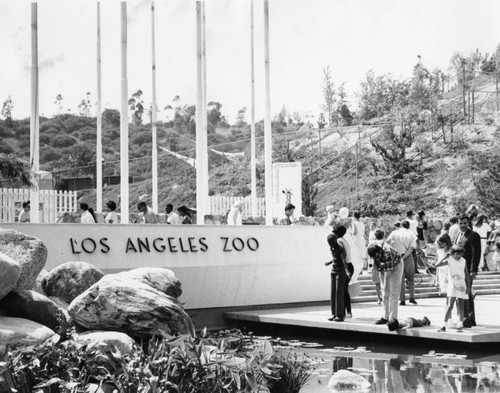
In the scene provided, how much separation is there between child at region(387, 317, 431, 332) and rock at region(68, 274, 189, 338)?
3917mm

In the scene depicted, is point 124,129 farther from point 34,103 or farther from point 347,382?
point 347,382

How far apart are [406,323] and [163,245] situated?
19.1ft

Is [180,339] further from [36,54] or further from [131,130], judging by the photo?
[131,130]

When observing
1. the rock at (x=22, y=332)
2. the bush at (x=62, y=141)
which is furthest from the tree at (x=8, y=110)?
the rock at (x=22, y=332)

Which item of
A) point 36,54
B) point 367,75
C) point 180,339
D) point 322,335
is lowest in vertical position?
point 322,335

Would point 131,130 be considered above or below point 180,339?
above

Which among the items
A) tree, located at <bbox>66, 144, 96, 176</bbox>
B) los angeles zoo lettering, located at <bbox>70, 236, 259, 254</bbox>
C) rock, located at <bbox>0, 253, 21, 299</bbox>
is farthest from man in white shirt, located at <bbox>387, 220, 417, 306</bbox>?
tree, located at <bbox>66, 144, 96, 176</bbox>

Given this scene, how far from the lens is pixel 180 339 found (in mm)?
6852

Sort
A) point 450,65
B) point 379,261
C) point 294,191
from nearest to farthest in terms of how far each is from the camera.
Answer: point 379,261
point 294,191
point 450,65

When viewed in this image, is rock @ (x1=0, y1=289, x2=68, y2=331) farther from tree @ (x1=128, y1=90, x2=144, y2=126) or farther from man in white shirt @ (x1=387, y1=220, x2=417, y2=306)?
tree @ (x1=128, y1=90, x2=144, y2=126)

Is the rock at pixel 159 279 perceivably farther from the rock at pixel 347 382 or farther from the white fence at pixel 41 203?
the white fence at pixel 41 203

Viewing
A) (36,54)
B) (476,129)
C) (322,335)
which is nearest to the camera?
(322,335)

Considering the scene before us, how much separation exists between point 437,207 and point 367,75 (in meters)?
27.8

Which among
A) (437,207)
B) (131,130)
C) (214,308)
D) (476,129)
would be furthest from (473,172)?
(214,308)
